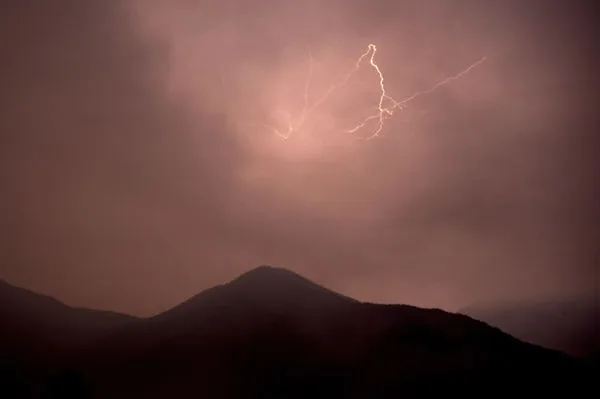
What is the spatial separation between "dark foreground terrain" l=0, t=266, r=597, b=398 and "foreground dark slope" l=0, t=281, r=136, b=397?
109mm

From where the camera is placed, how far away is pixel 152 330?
3231 cm

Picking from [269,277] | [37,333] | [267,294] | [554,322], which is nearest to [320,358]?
[267,294]

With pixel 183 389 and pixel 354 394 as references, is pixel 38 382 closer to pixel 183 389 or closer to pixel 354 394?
pixel 183 389

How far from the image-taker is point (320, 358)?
27297 millimetres

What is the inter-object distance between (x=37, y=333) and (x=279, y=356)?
769 inches

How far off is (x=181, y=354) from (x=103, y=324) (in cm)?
1444

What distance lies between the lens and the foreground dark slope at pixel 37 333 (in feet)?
84.6

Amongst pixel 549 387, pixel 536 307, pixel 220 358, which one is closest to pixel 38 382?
pixel 220 358

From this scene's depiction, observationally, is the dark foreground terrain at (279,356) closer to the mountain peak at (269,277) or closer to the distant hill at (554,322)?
the mountain peak at (269,277)

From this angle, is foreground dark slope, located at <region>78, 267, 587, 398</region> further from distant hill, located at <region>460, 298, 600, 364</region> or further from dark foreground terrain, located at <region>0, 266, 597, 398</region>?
distant hill, located at <region>460, 298, 600, 364</region>

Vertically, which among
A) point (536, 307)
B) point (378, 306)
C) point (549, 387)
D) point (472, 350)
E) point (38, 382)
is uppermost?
point (536, 307)

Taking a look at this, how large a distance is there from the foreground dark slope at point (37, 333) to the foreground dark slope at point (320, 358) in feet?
8.17

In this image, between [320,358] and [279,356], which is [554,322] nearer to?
[320,358]

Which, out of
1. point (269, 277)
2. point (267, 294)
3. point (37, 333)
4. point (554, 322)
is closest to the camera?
point (37, 333)
